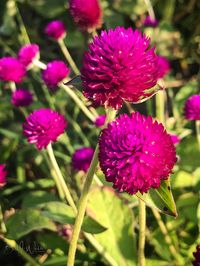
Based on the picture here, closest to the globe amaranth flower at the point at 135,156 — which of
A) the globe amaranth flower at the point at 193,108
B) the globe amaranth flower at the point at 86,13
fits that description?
the globe amaranth flower at the point at 193,108

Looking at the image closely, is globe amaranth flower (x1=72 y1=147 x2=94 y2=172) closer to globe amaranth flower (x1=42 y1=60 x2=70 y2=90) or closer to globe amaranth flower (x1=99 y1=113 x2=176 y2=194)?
globe amaranth flower (x1=42 y1=60 x2=70 y2=90)

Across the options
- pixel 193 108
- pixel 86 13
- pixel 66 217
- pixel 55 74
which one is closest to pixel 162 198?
pixel 66 217

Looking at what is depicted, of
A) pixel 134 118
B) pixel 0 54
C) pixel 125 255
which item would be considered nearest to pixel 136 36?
pixel 134 118

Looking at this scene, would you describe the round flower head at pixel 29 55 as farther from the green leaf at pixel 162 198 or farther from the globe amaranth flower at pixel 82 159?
the green leaf at pixel 162 198

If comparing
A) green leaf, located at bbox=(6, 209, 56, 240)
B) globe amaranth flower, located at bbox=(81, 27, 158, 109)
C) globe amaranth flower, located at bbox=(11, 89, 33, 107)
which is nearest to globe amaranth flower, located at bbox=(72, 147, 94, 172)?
green leaf, located at bbox=(6, 209, 56, 240)

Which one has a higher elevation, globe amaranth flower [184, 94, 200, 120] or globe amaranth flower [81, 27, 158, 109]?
globe amaranth flower [81, 27, 158, 109]

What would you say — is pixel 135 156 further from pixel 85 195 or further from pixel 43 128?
pixel 43 128
